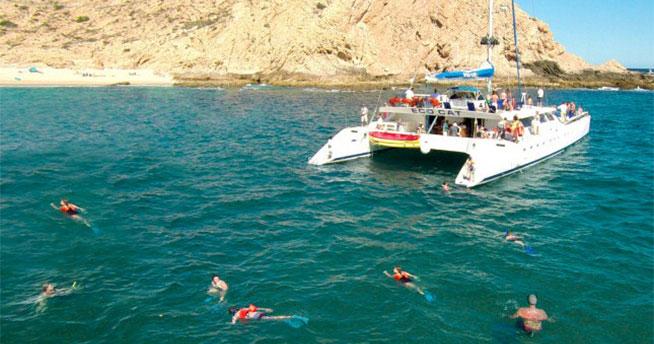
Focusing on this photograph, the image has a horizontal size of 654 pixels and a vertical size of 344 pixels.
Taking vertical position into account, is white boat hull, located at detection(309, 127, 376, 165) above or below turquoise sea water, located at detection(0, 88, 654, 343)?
above

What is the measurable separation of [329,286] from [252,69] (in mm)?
75611

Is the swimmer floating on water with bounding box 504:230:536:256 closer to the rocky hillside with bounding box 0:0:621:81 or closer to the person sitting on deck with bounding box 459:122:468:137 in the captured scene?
the person sitting on deck with bounding box 459:122:468:137

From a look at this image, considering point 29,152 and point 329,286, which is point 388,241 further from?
point 29,152

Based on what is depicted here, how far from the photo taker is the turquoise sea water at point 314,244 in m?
10.2

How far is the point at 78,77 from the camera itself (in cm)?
7606

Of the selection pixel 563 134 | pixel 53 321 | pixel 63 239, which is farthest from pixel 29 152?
pixel 563 134

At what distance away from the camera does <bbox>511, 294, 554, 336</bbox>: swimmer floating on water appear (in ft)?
31.9

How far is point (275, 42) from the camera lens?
83.2 m

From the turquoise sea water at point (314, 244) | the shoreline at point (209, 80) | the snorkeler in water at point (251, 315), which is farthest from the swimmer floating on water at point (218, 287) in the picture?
the shoreline at point (209, 80)

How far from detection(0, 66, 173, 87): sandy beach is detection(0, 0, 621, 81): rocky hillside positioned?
14.3ft

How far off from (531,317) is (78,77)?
81.0 meters

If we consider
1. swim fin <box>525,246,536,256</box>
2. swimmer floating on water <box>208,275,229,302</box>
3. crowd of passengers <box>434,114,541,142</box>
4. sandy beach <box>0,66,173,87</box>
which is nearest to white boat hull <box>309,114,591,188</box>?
crowd of passengers <box>434,114,541,142</box>

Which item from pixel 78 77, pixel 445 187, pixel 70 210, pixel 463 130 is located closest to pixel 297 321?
pixel 70 210

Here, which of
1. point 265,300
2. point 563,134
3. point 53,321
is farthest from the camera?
point 563,134
